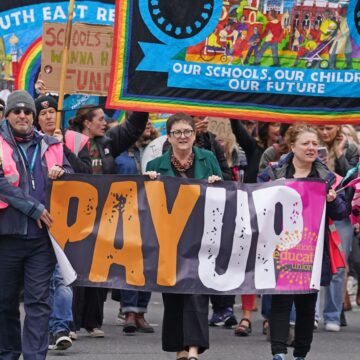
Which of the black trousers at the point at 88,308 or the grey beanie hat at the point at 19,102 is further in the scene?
the black trousers at the point at 88,308

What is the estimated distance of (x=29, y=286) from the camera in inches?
371

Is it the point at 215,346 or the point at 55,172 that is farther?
the point at 215,346

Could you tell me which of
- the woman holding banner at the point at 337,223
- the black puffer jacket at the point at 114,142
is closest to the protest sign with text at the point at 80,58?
the black puffer jacket at the point at 114,142

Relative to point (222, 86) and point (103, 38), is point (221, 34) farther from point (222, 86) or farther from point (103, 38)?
point (103, 38)

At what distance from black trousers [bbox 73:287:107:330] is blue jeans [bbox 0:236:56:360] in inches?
94.9

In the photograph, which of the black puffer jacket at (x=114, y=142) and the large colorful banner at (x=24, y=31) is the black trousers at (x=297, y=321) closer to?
the black puffer jacket at (x=114, y=142)

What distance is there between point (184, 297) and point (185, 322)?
8.6 inches

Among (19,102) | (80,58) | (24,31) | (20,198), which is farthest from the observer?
(24,31)

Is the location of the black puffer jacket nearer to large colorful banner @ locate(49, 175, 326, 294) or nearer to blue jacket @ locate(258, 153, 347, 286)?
blue jacket @ locate(258, 153, 347, 286)

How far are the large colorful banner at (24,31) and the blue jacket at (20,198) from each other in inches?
251

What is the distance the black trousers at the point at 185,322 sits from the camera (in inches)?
388

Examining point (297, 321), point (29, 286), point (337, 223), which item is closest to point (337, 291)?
point (337, 223)

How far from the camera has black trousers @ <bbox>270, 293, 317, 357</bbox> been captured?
33.1ft

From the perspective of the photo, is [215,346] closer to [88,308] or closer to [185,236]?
[88,308]
